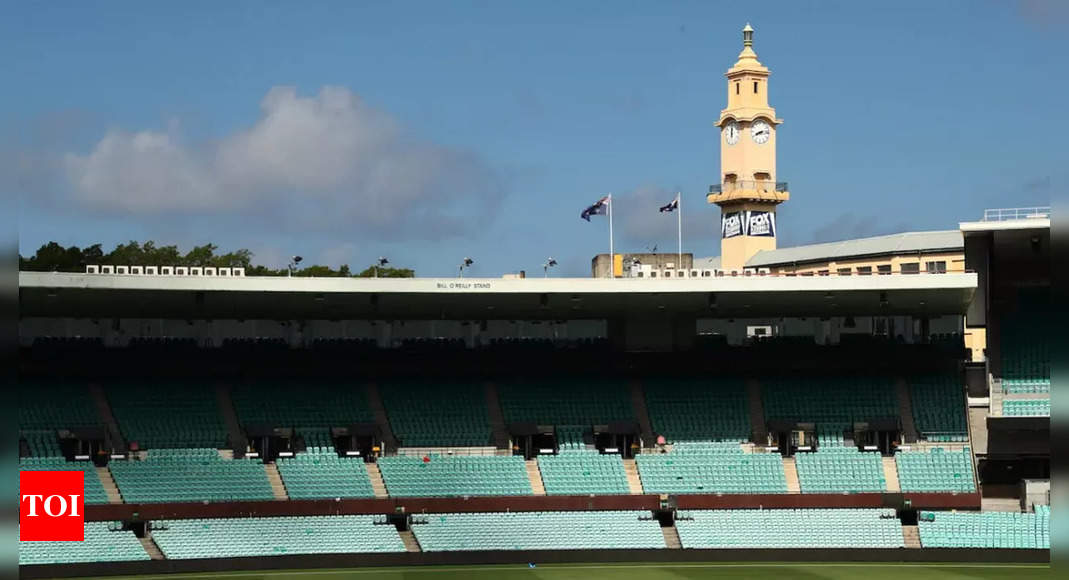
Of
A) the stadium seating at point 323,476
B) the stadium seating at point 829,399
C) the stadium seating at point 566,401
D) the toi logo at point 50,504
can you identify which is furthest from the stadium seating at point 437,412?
the toi logo at point 50,504

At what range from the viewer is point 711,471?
65.7m

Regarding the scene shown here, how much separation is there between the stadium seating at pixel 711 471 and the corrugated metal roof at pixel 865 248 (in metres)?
39.1

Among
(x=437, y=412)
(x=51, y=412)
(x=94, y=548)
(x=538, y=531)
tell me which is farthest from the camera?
(x=437, y=412)

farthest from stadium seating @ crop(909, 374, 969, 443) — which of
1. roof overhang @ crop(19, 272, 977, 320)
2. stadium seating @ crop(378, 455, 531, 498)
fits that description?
stadium seating @ crop(378, 455, 531, 498)

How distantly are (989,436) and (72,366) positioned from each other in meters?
47.4

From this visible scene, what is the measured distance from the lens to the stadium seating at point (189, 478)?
60312 mm

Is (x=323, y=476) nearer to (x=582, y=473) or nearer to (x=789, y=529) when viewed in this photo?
(x=582, y=473)

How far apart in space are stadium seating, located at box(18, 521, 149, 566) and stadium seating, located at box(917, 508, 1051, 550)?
36.7 meters

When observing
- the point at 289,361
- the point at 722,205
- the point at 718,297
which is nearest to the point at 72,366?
the point at 289,361

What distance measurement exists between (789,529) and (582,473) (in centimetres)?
1073

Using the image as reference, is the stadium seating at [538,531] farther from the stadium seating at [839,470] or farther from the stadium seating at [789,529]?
the stadium seating at [839,470]

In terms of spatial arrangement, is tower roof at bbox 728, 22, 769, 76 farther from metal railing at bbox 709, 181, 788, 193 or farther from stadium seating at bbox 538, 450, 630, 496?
stadium seating at bbox 538, 450, 630, 496

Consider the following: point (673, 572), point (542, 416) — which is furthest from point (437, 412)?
point (673, 572)

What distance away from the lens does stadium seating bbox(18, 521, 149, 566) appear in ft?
178
